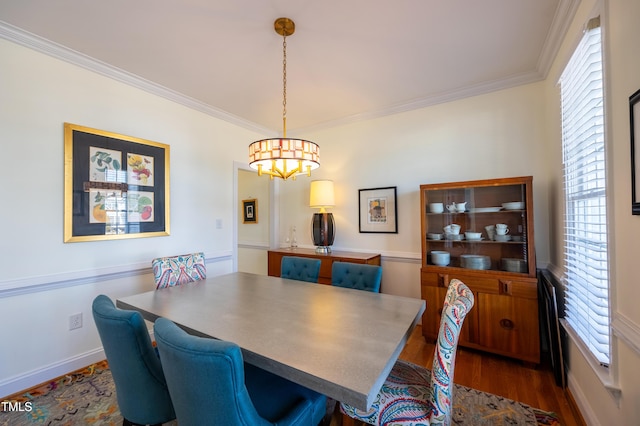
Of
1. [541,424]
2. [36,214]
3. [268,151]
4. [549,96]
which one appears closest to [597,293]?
[541,424]

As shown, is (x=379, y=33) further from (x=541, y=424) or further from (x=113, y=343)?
(x=541, y=424)

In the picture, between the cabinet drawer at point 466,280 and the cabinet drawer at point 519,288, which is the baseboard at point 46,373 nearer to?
the cabinet drawer at point 466,280

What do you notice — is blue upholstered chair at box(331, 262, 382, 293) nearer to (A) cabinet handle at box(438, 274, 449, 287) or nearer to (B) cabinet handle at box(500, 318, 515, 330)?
(A) cabinet handle at box(438, 274, 449, 287)

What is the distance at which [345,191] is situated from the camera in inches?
148

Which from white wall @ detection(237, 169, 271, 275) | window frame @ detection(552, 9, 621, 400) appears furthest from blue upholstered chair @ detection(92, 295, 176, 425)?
white wall @ detection(237, 169, 271, 275)

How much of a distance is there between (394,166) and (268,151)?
1971 mm

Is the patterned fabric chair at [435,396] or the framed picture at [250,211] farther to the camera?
the framed picture at [250,211]

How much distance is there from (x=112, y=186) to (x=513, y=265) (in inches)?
149

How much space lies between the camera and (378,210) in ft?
11.4

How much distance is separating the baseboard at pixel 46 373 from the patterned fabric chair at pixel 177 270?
2.90 feet

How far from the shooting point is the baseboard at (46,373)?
1963 millimetres

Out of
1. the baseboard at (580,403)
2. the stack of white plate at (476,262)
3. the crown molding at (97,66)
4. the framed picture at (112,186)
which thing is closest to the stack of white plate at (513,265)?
the stack of white plate at (476,262)

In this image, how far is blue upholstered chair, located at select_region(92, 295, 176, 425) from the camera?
115cm

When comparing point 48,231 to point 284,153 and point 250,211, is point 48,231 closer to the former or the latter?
point 284,153
